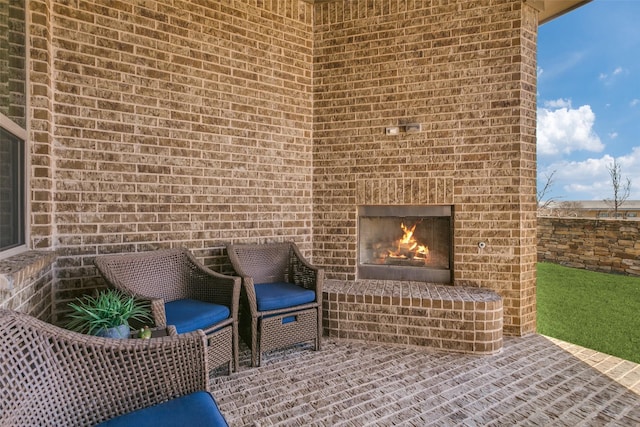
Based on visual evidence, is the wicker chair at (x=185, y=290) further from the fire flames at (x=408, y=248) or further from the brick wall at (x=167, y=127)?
the fire flames at (x=408, y=248)

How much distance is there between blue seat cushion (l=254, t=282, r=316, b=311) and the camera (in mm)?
3029

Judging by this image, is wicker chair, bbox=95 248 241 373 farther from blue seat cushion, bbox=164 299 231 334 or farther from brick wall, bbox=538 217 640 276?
brick wall, bbox=538 217 640 276

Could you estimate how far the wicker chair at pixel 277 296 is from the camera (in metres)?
3.02

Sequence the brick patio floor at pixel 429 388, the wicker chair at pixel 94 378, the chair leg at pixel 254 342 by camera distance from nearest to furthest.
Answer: the wicker chair at pixel 94 378 < the brick patio floor at pixel 429 388 < the chair leg at pixel 254 342

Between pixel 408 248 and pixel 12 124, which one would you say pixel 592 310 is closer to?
pixel 408 248

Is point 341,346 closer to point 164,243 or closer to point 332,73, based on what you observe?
point 164,243

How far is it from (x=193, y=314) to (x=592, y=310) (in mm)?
4374

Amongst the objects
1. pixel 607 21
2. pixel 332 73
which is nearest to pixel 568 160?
pixel 607 21

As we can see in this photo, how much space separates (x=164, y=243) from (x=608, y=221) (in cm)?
563

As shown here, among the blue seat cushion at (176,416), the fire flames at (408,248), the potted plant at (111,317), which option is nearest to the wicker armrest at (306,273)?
the fire flames at (408,248)

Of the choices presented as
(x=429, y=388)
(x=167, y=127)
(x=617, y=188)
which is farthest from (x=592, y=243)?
(x=167, y=127)

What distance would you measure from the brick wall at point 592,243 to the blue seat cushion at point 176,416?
5.58m

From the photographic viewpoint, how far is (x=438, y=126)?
3887 millimetres

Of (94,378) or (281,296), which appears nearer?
(94,378)
